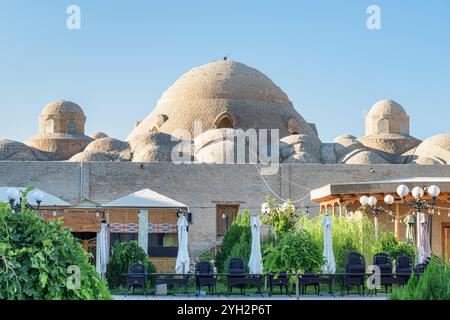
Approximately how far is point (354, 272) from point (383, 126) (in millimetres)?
29114

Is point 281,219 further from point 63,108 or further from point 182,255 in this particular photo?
point 63,108

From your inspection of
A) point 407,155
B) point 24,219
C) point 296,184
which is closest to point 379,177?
point 296,184

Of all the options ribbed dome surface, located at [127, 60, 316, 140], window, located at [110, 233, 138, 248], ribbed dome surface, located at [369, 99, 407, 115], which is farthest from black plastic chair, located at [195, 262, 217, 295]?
ribbed dome surface, located at [369, 99, 407, 115]

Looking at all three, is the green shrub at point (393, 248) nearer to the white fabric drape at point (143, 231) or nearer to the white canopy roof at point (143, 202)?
the white canopy roof at point (143, 202)

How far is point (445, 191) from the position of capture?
18781 millimetres

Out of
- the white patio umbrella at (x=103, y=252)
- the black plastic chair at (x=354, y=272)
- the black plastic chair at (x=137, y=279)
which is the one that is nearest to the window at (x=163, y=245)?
the white patio umbrella at (x=103, y=252)

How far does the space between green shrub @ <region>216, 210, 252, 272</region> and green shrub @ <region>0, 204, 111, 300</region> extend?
12.1 m

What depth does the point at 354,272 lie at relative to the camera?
14.3m

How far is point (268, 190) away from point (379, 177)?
3.97 metres

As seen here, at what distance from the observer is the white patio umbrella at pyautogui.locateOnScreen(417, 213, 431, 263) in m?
15.1

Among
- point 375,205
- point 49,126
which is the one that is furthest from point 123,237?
point 49,126

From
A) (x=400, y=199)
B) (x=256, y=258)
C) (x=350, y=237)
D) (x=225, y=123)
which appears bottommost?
(x=256, y=258)

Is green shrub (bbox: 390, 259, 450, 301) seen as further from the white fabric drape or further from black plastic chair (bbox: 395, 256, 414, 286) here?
the white fabric drape

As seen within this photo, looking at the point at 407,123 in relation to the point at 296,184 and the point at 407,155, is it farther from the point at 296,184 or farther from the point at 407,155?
the point at 296,184
